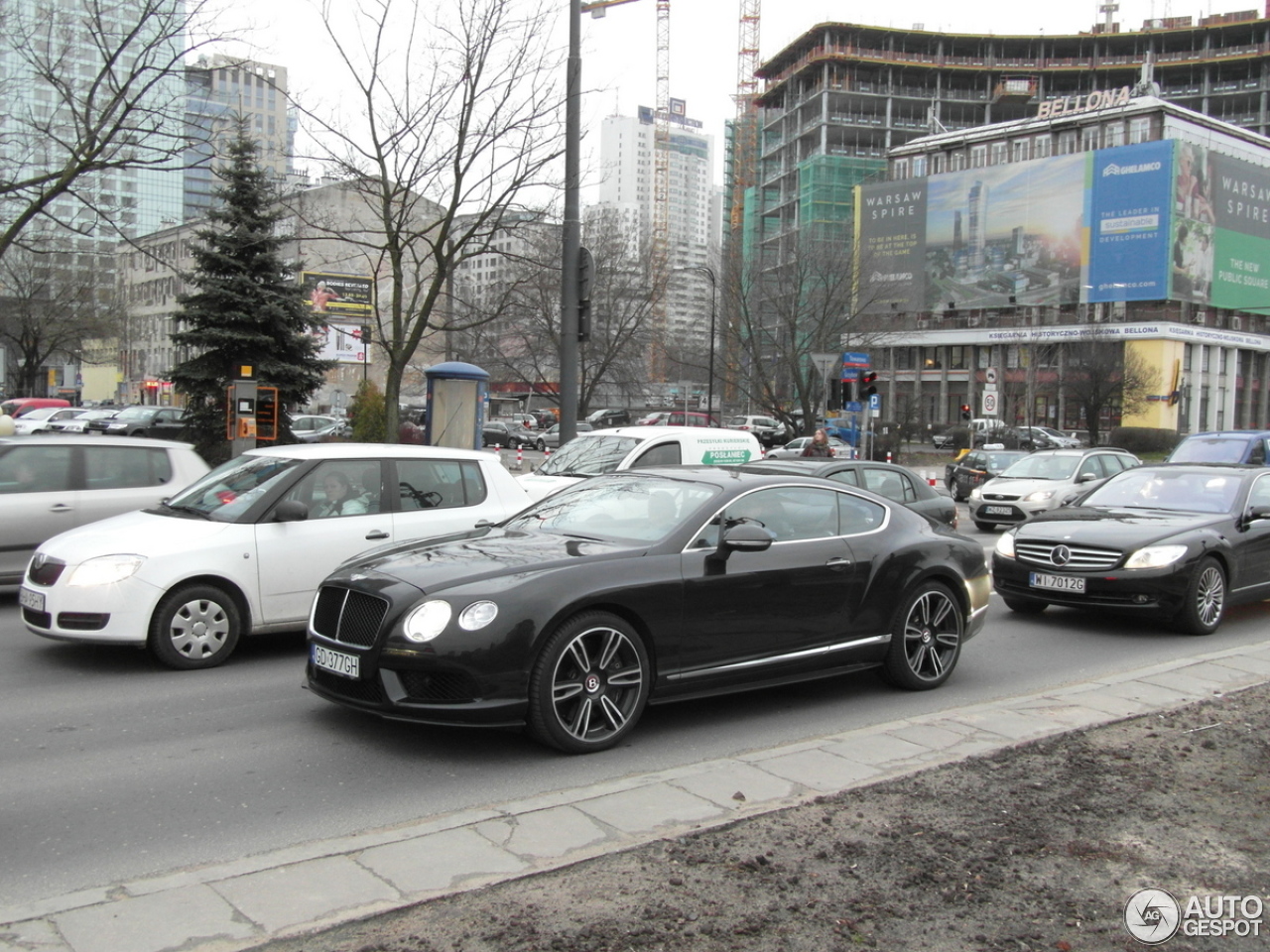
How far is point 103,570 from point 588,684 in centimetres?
368

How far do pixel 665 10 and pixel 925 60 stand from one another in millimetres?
60770

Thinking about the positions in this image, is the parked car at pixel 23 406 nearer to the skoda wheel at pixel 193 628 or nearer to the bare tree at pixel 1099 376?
the skoda wheel at pixel 193 628

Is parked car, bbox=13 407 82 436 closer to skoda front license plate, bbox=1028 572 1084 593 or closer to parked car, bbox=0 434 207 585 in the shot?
parked car, bbox=0 434 207 585

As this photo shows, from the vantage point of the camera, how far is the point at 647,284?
46.8m

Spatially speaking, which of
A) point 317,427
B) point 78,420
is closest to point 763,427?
point 317,427

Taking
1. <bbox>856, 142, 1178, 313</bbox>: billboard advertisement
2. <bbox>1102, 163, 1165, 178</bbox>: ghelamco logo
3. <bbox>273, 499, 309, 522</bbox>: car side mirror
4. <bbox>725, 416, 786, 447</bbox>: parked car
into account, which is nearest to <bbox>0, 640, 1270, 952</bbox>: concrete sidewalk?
<bbox>273, 499, 309, 522</bbox>: car side mirror

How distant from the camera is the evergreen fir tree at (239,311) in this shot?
29.1 m

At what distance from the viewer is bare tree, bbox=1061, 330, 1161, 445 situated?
2308 inches

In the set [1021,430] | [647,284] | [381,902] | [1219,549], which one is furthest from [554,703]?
[1021,430]

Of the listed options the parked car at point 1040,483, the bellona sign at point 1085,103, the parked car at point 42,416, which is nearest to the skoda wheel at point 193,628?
the parked car at point 1040,483

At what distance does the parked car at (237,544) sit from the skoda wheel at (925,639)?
3.59m

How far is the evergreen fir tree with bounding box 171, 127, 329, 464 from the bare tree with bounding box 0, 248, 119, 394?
22548mm

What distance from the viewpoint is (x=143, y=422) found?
38.1m

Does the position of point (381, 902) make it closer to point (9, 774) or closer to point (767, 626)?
point (9, 774)
